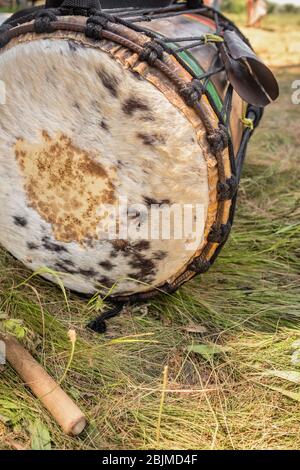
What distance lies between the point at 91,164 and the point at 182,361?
63 cm

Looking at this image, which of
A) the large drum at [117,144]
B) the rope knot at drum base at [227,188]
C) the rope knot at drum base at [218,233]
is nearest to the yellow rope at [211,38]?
the large drum at [117,144]

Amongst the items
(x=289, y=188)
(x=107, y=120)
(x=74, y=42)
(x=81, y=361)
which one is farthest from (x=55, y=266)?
(x=289, y=188)

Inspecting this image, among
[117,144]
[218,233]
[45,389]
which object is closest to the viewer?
[45,389]

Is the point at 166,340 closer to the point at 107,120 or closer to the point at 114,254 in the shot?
the point at 114,254

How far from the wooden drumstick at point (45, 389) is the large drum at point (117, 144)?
28 cm

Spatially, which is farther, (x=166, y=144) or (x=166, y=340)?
(x=166, y=340)

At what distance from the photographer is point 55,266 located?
6.31ft

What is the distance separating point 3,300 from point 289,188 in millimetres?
1514

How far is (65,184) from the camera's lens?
1771 millimetres

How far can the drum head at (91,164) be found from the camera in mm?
1609

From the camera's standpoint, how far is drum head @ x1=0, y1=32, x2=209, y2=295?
1.61 metres

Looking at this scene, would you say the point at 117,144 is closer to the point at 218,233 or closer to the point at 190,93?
the point at 190,93

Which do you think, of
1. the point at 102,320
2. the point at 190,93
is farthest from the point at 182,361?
the point at 190,93

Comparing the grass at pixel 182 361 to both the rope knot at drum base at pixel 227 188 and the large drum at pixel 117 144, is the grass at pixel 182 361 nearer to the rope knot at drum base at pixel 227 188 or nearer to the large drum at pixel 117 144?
the large drum at pixel 117 144
